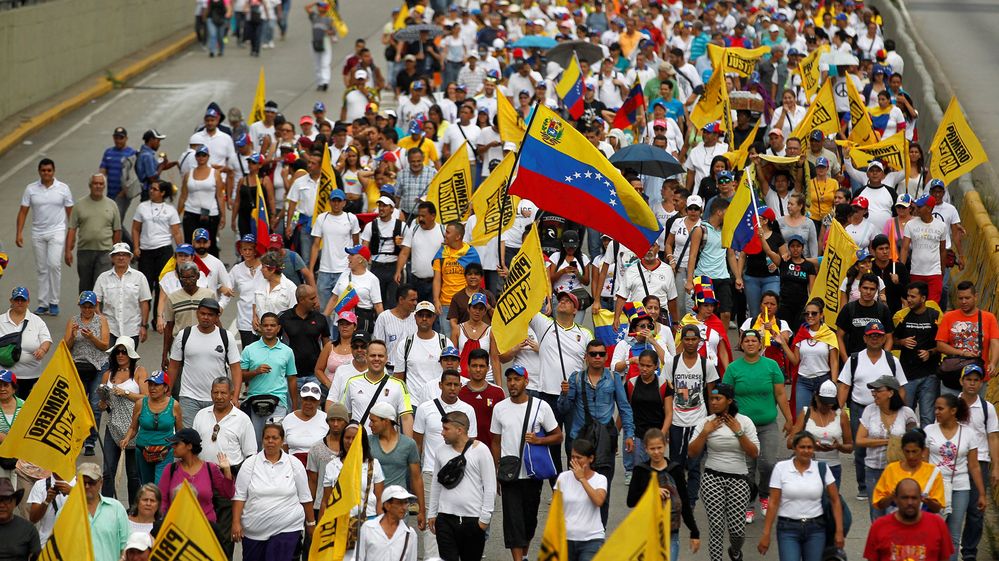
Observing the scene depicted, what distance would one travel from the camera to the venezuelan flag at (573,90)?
22.7 meters

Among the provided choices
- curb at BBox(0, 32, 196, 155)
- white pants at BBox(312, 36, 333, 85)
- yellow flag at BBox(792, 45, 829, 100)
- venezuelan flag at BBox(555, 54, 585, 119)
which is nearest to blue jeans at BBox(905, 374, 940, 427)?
yellow flag at BBox(792, 45, 829, 100)

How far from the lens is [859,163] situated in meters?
19.7

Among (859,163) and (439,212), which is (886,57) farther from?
(439,212)

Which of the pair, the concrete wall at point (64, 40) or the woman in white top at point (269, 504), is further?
the concrete wall at point (64, 40)

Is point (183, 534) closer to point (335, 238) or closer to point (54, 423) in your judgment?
point (54, 423)

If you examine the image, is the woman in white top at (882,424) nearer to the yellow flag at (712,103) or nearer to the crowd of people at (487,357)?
the crowd of people at (487,357)

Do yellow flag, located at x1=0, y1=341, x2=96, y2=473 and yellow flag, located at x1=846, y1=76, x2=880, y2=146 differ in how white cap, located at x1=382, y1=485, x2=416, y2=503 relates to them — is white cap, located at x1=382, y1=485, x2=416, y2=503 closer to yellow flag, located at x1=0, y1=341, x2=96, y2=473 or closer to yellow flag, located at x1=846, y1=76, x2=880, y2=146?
yellow flag, located at x1=0, y1=341, x2=96, y2=473

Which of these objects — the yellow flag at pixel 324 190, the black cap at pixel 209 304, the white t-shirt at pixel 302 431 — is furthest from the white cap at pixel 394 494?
the yellow flag at pixel 324 190

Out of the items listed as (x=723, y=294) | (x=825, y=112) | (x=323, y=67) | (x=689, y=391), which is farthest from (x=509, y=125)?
(x=323, y=67)

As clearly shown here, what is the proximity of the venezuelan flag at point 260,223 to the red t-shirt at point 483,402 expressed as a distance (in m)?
4.25

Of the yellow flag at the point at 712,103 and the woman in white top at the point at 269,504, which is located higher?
the yellow flag at the point at 712,103

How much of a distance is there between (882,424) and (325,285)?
6.69 m

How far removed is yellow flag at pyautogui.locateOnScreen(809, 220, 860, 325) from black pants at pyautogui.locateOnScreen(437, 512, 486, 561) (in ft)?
16.6

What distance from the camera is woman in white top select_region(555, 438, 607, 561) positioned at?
11.2 metres
